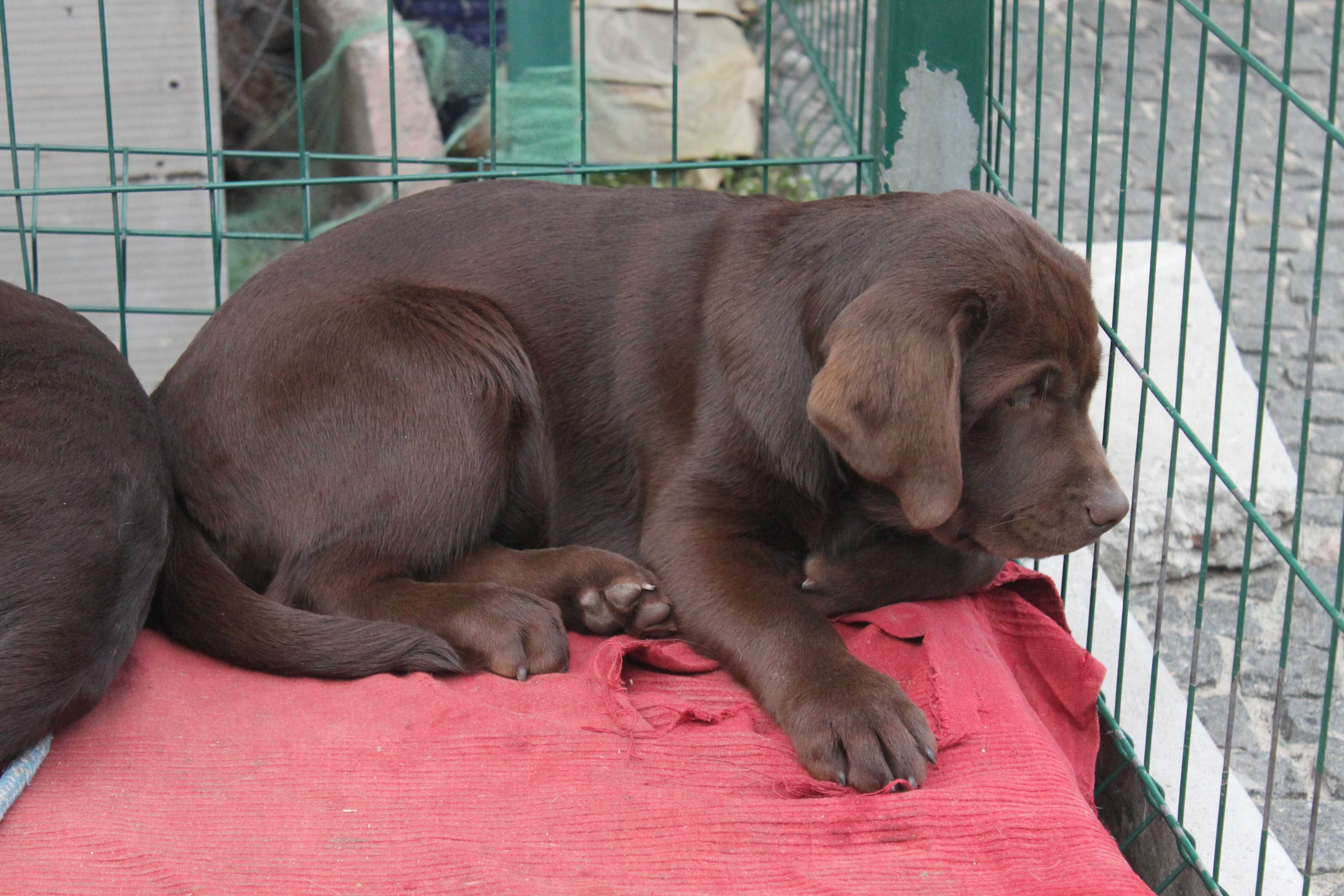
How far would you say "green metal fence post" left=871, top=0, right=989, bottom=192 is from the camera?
11.7ft

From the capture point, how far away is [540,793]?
2205 millimetres

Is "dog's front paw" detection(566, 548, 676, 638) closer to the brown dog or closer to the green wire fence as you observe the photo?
the brown dog

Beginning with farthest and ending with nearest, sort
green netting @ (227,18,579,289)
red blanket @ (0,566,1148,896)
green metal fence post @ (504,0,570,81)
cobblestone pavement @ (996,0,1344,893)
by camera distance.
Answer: green netting @ (227,18,579,289) → green metal fence post @ (504,0,570,81) → cobblestone pavement @ (996,0,1344,893) → red blanket @ (0,566,1148,896)

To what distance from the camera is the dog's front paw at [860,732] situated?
2.19 meters

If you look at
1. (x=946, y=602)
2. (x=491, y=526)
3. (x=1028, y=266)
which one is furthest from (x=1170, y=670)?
(x=491, y=526)

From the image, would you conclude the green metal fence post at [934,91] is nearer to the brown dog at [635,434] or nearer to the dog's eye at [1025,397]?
the brown dog at [635,434]

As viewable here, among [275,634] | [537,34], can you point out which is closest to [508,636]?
[275,634]

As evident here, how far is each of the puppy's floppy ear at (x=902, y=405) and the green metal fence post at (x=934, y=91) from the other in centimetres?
135

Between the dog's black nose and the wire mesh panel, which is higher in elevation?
the wire mesh panel

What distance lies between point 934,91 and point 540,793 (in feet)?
7.52

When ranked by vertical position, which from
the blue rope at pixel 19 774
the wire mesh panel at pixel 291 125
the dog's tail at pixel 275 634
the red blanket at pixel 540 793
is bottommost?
the red blanket at pixel 540 793

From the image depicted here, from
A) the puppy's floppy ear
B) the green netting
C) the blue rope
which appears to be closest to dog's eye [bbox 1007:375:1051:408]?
the puppy's floppy ear

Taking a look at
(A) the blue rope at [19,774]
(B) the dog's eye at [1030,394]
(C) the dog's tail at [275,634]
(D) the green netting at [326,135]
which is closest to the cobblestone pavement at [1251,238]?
(B) the dog's eye at [1030,394]

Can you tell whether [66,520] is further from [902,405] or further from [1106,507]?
[1106,507]
